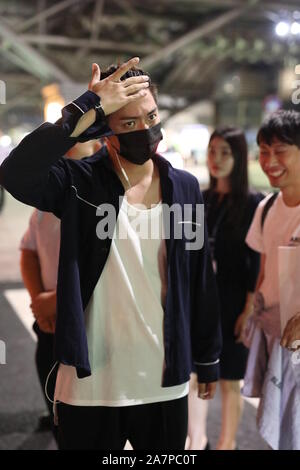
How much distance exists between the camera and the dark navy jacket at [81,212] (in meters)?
1.40

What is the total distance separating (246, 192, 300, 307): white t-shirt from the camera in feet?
6.75

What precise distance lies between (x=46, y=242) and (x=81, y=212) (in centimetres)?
84

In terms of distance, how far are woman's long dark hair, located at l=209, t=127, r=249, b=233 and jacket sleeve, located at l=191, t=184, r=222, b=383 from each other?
99cm

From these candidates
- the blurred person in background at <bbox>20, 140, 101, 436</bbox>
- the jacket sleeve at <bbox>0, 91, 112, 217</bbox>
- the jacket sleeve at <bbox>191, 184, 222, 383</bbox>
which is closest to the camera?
the jacket sleeve at <bbox>0, 91, 112, 217</bbox>

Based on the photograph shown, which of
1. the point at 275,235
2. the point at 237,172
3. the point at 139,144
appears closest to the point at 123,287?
the point at 139,144

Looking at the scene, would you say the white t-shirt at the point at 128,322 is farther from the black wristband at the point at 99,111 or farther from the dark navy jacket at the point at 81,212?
the black wristband at the point at 99,111

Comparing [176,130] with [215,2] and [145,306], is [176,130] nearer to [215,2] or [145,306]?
[215,2]

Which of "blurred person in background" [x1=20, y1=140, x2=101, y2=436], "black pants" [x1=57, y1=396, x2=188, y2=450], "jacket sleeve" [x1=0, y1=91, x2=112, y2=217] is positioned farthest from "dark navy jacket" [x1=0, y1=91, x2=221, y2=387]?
"blurred person in background" [x1=20, y1=140, x2=101, y2=436]

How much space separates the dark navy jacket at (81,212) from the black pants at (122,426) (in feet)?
0.37

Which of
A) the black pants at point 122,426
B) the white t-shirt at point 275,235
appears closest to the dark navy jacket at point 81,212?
the black pants at point 122,426

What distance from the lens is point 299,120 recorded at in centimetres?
202

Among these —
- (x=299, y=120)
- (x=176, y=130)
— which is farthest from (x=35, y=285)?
(x=176, y=130)

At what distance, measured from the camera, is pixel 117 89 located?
→ 145 cm

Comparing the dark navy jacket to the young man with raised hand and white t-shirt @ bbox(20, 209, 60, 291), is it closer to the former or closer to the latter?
the young man with raised hand
